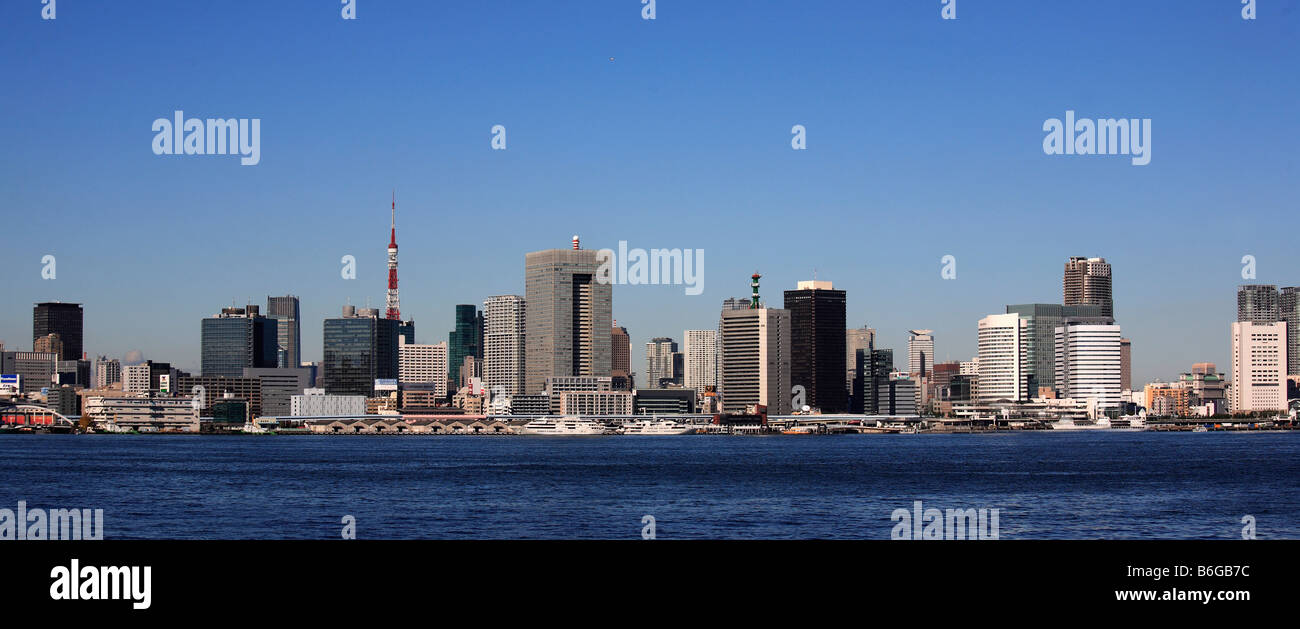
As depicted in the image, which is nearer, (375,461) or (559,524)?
(559,524)

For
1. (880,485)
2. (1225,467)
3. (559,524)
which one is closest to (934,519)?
(559,524)

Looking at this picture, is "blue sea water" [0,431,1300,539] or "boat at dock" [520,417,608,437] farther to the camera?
"boat at dock" [520,417,608,437]

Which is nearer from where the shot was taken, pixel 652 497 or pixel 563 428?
pixel 652 497

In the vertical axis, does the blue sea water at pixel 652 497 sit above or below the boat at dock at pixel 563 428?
above

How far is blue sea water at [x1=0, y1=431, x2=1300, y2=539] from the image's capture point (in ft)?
116

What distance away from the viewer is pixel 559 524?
3609 cm

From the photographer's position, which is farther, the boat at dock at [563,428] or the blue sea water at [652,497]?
the boat at dock at [563,428]

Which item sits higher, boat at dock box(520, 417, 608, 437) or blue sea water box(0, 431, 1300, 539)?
blue sea water box(0, 431, 1300, 539)

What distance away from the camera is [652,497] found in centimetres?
4653

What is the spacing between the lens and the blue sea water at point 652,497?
35.4 meters
